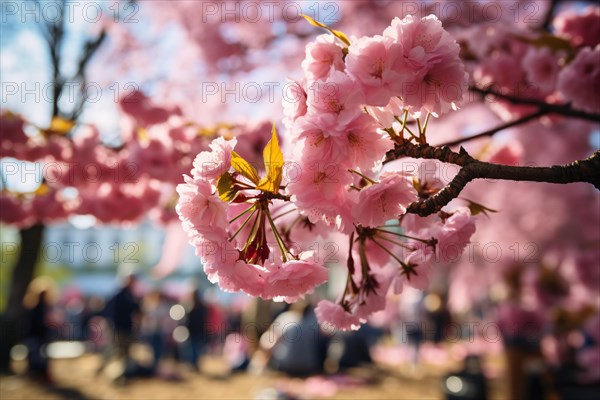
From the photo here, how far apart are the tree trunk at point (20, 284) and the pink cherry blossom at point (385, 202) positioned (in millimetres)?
9813

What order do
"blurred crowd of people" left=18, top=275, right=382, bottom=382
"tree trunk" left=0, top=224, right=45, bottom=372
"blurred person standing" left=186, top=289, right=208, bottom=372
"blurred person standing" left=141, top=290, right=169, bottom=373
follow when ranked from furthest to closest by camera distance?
"tree trunk" left=0, top=224, right=45, bottom=372 < "blurred person standing" left=186, top=289, right=208, bottom=372 < "blurred person standing" left=141, top=290, right=169, bottom=373 < "blurred crowd of people" left=18, top=275, right=382, bottom=382

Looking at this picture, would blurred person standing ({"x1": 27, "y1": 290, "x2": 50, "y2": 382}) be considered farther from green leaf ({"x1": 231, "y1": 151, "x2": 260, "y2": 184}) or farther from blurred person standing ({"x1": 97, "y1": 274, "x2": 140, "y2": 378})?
green leaf ({"x1": 231, "y1": 151, "x2": 260, "y2": 184})

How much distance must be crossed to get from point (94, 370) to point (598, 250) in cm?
860

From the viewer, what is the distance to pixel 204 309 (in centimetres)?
904

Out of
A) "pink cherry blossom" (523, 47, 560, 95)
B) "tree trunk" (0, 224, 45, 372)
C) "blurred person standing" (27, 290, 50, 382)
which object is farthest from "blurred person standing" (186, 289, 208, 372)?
"pink cherry blossom" (523, 47, 560, 95)

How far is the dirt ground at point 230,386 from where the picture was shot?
6285 mm

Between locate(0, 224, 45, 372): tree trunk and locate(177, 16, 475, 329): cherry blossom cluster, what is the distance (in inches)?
378

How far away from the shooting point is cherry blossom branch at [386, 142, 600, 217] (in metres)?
1.09

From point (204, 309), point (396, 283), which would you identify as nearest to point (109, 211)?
point (396, 283)

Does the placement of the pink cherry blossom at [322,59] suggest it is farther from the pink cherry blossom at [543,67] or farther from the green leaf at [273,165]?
the pink cherry blossom at [543,67]

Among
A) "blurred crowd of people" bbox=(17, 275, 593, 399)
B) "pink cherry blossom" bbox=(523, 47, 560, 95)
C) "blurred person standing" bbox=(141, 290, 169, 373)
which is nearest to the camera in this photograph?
"pink cherry blossom" bbox=(523, 47, 560, 95)

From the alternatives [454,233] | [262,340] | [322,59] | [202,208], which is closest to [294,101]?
[322,59]

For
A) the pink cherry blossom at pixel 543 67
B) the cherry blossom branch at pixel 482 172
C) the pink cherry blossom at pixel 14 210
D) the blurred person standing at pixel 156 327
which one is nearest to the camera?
the cherry blossom branch at pixel 482 172

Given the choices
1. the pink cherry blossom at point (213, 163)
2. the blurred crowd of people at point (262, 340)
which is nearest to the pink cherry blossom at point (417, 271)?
the pink cherry blossom at point (213, 163)
